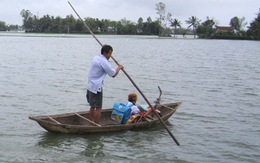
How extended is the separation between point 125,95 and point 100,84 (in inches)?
274

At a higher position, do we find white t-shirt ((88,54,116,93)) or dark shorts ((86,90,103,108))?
white t-shirt ((88,54,116,93))

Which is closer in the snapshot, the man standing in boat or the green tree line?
the man standing in boat

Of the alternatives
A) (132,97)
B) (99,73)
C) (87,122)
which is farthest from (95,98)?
(132,97)

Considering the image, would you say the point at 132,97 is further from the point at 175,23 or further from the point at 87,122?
the point at 175,23

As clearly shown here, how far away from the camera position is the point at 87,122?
33.2ft

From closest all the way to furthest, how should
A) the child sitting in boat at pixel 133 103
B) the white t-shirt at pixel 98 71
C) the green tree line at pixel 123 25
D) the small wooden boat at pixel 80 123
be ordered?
the white t-shirt at pixel 98 71
the small wooden boat at pixel 80 123
the child sitting in boat at pixel 133 103
the green tree line at pixel 123 25

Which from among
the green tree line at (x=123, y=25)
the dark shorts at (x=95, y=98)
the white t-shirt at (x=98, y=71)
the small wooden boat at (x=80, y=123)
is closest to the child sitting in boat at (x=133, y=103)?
the small wooden boat at (x=80, y=123)

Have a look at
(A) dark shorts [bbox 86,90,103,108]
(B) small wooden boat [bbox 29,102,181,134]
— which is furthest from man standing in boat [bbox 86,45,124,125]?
(B) small wooden boat [bbox 29,102,181,134]

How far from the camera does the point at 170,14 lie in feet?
475

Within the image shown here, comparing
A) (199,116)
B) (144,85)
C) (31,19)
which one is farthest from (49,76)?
(31,19)

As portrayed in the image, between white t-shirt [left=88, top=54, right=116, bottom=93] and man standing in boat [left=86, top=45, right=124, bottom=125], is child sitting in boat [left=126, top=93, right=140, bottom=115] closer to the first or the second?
man standing in boat [left=86, top=45, right=124, bottom=125]

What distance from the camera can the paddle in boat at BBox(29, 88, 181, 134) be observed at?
353 inches

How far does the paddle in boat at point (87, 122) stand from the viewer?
897 cm

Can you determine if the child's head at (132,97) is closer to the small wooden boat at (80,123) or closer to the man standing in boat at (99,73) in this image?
the small wooden boat at (80,123)
